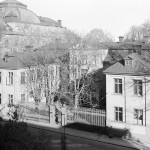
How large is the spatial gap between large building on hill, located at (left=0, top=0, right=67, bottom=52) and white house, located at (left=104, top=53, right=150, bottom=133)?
3514 cm

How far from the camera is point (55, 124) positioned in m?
28.7

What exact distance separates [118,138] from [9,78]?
16837 mm

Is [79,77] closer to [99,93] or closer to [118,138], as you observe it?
[99,93]

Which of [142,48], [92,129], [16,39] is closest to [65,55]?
[142,48]

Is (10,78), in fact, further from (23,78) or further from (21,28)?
(21,28)

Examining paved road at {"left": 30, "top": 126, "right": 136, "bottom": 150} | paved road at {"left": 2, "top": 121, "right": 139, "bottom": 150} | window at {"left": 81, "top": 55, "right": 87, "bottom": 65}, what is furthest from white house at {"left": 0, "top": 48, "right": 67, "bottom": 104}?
paved road at {"left": 30, "top": 126, "right": 136, "bottom": 150}

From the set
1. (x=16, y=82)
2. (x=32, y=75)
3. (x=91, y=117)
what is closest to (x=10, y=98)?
(x=16, y=82)

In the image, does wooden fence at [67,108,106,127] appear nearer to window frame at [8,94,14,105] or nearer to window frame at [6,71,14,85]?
window frame at [8,94,14,105]

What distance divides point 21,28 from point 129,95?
56429 mm

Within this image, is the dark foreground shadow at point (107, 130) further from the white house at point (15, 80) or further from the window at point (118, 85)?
the white house at point (15, 80)

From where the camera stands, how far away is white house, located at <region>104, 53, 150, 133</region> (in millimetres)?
26516

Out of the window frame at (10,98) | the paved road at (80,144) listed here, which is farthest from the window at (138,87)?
the window frame at (10,98)

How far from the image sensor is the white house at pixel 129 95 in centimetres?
2652

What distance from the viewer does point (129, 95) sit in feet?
90.0
